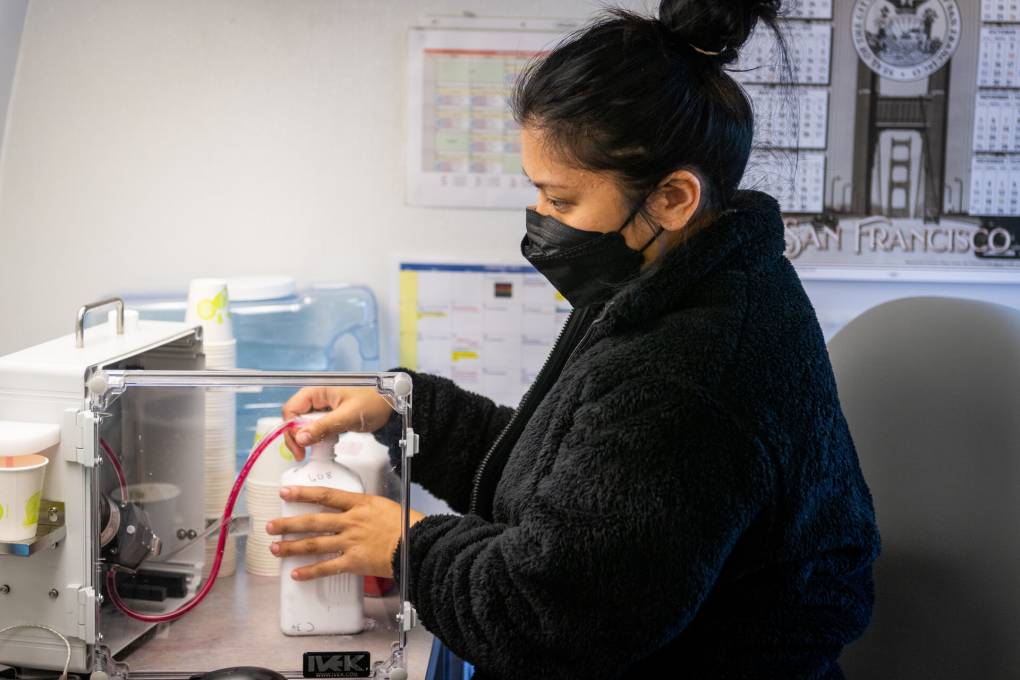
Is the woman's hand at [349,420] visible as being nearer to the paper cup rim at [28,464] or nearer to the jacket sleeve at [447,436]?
the jacket sleeve at [447,436]

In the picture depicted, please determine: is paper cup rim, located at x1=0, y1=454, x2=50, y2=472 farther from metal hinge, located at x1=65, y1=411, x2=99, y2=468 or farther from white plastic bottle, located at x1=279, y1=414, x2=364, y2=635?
white plastic bottle, located at x1=279, y1=414, x2=364, y2=635

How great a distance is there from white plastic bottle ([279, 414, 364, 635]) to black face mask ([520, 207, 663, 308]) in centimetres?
36

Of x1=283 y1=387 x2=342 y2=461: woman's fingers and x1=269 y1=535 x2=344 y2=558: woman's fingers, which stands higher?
x1=283 y1=387 x2=342 y2=461: woman's fingers

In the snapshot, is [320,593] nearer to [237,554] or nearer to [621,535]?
[237,554]

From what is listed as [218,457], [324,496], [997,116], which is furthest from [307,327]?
[997,116]

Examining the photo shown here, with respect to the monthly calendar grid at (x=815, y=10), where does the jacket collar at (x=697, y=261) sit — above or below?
below

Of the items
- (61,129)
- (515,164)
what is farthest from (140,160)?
(515,164)

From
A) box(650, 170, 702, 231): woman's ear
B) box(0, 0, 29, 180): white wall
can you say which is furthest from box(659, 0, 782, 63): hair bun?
box(0, 0, 29, 180): white wall

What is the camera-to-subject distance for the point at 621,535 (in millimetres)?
967

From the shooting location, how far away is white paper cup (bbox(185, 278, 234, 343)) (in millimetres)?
1648

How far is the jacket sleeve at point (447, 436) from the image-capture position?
1.47 metres

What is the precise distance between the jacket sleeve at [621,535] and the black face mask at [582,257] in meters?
0.19

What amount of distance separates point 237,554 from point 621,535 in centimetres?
65

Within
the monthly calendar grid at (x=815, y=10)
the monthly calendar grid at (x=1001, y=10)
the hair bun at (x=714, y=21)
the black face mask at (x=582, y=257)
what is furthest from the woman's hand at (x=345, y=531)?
the monthly calendar grid at (x=1001, y=10)
